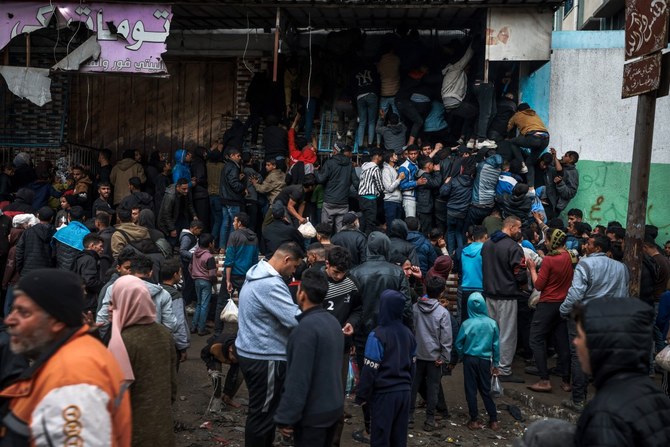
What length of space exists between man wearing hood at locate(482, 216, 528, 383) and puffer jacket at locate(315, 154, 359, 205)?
3248 millimetres

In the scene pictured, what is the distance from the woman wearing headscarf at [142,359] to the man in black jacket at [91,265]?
10.4 feet

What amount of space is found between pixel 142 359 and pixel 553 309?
5499 millimetres

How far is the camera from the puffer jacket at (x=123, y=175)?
496 inches

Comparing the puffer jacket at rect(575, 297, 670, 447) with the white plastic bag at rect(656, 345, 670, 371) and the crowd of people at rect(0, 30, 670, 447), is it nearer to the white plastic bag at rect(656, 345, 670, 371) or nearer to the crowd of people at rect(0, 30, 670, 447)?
the crowd of people at rect(0, 30, 670, 447)

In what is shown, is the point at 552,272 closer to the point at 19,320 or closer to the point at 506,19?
the point at 506,19

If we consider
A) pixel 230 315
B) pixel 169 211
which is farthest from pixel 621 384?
pixel 169 211

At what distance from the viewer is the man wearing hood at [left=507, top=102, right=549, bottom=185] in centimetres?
1170

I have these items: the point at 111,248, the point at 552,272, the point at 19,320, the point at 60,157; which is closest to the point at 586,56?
the point at 552,272

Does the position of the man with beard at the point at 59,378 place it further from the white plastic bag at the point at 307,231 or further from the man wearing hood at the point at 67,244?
the white plastic bag at the point at 307,231

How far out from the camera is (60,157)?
558 inches

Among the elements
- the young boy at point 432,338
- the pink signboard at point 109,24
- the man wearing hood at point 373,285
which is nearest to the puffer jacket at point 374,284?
the man wearing hood at point 373,285

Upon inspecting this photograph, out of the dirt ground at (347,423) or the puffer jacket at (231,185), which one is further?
the puffer jacket at (231,185)

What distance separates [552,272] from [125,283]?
5.51m

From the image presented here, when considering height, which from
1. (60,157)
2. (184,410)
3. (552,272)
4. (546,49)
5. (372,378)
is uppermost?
(546,49)
